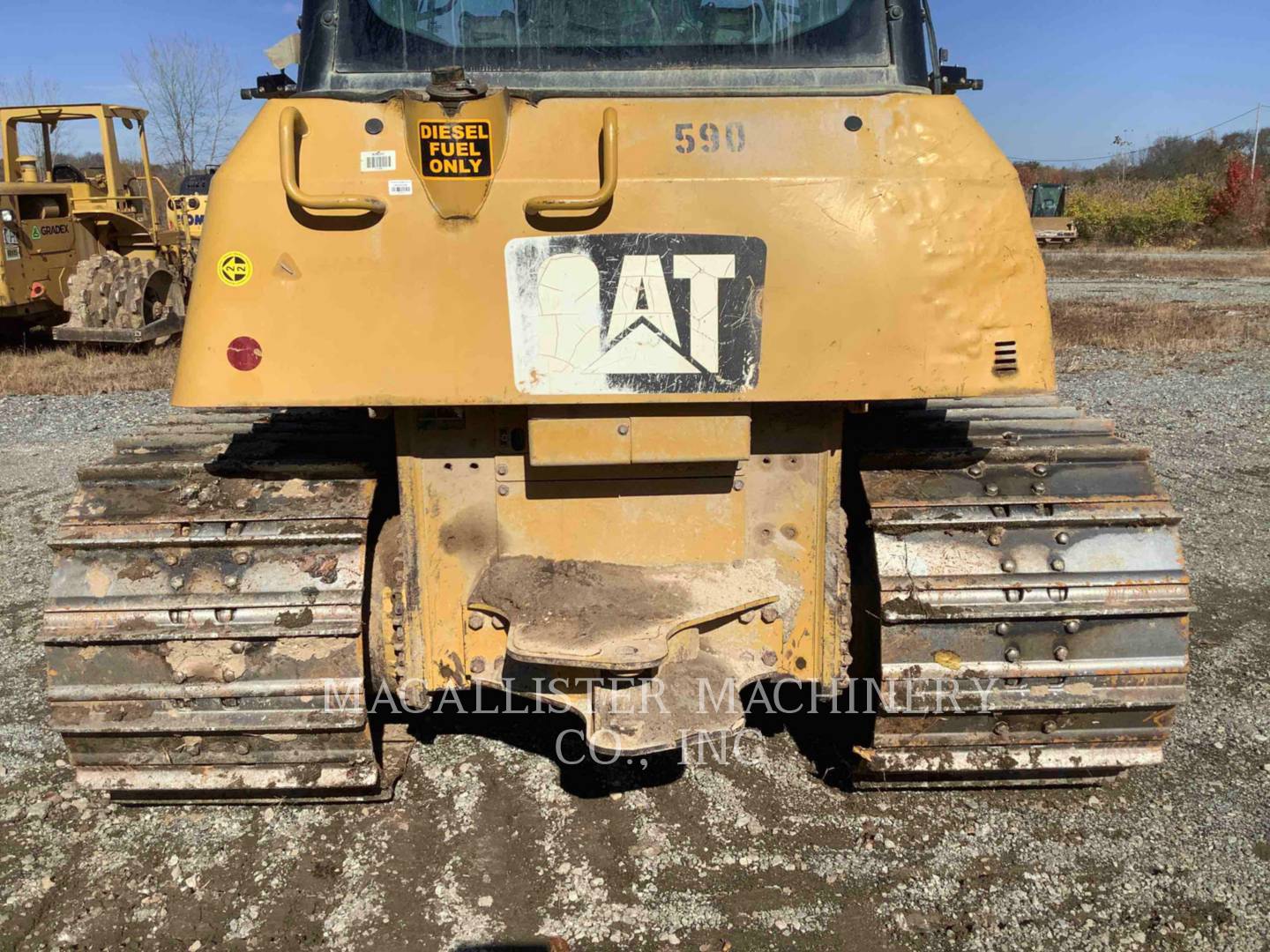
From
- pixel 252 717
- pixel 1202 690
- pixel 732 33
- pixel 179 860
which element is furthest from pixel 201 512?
pixel 1202 690

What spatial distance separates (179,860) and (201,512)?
1.09m

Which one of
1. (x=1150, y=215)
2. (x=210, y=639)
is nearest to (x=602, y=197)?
(x=210, y=639)

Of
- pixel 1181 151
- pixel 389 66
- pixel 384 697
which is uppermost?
pixel 1181 151

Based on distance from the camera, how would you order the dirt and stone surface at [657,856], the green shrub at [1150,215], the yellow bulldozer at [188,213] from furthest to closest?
the green shrub at [1150,215] < the yellow bulldozer at [188,213] < the dirt and stone surface at [657,856]

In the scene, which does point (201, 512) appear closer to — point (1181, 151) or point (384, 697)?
point (384, 697)

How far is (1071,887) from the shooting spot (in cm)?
293

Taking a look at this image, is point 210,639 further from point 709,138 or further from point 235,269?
point 709,138

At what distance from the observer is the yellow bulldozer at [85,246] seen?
1162 centimetres

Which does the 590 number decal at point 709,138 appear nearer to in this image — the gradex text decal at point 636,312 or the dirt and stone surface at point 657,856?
the gradex text decal at point 636,312

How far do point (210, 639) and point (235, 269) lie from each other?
1.04m

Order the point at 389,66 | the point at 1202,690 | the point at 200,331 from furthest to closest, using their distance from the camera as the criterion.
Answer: the point at 1202,690, the point at 389,66, the point at 200,331

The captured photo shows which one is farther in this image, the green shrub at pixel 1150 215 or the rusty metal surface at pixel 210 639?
the green shrub at pixel 1150 215

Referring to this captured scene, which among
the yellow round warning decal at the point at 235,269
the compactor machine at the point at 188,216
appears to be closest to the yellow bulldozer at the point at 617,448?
the yellow round warning decal at the point at 235,269

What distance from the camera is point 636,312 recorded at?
8.57ft
